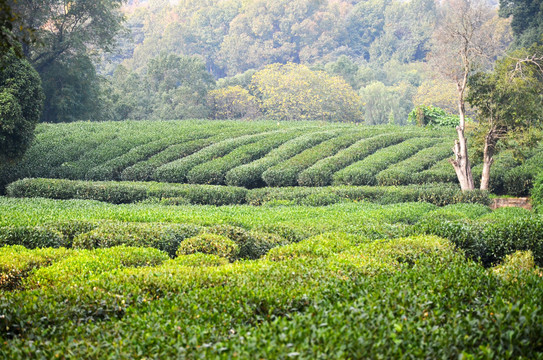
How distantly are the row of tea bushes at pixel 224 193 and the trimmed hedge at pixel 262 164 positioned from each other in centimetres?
203

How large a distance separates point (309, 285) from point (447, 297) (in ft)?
4.84

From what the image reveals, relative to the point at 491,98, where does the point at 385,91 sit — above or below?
above

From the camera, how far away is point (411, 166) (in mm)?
18438

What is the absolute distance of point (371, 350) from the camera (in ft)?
12.0

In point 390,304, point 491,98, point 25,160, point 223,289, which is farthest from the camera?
point 25,160

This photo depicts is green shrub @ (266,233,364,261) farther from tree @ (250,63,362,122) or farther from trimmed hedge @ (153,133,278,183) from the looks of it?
tree @ (250,63,362,122)

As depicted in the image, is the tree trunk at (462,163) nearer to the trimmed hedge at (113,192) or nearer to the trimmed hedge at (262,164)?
the trimmed hedge at (262,164)

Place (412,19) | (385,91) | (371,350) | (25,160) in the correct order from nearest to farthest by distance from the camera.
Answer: (371,350), (25,160), (385,91), (412,19)

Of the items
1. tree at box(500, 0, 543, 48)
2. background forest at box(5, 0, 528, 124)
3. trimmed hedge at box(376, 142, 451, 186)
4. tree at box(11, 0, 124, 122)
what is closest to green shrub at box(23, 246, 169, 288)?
background forest at box(5, 0, 528, 124)

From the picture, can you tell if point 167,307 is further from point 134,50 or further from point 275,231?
point 134,50

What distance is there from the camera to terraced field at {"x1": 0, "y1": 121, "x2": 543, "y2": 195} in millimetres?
18000

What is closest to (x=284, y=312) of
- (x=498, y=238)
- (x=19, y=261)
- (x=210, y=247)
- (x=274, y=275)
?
(x=274, y=275)

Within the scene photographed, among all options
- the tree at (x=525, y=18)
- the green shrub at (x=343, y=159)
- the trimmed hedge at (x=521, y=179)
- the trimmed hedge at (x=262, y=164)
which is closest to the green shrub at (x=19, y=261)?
the trimmed hedge at (x=262, y=164)

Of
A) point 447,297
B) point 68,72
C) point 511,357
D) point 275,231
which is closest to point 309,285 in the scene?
point 447,297
